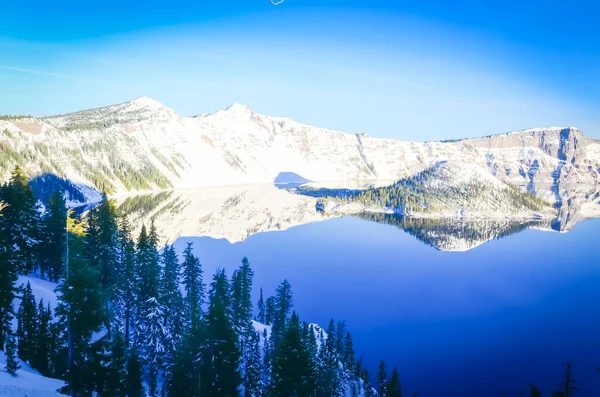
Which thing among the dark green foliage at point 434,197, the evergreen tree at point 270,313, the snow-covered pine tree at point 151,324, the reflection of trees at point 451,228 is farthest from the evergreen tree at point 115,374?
the dark green foliage at point 434,197

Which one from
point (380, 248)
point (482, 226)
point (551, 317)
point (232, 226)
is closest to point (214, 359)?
point (551, 317)

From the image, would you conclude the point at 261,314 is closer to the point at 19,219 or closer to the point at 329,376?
the point at 329,376

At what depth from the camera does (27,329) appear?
3114 cm

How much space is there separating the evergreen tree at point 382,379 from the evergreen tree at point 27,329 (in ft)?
103

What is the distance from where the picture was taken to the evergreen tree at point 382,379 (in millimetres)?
39537

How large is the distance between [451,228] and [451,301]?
78.5 metres

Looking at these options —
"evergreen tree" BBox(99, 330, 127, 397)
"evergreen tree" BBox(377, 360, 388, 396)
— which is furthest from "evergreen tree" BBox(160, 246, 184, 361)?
"evergreen tree" BBox(377, 360, 388, 396)

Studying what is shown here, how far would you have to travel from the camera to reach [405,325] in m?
57.0

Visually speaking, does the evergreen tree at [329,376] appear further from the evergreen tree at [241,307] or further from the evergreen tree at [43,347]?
the evergreen tree at [43,347]

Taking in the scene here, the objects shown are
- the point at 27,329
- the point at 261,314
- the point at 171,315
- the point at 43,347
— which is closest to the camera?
the point at 43,347

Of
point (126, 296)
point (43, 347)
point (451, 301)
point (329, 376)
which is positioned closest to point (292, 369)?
point (329, 376)

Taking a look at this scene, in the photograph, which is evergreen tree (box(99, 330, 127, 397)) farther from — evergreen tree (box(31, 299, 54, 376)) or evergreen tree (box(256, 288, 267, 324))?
evergreen tree (box(256, 288, 267, 324))

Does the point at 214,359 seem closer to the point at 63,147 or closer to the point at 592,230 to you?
the point at 592,230

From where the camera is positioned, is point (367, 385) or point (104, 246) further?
point (104, 246)
